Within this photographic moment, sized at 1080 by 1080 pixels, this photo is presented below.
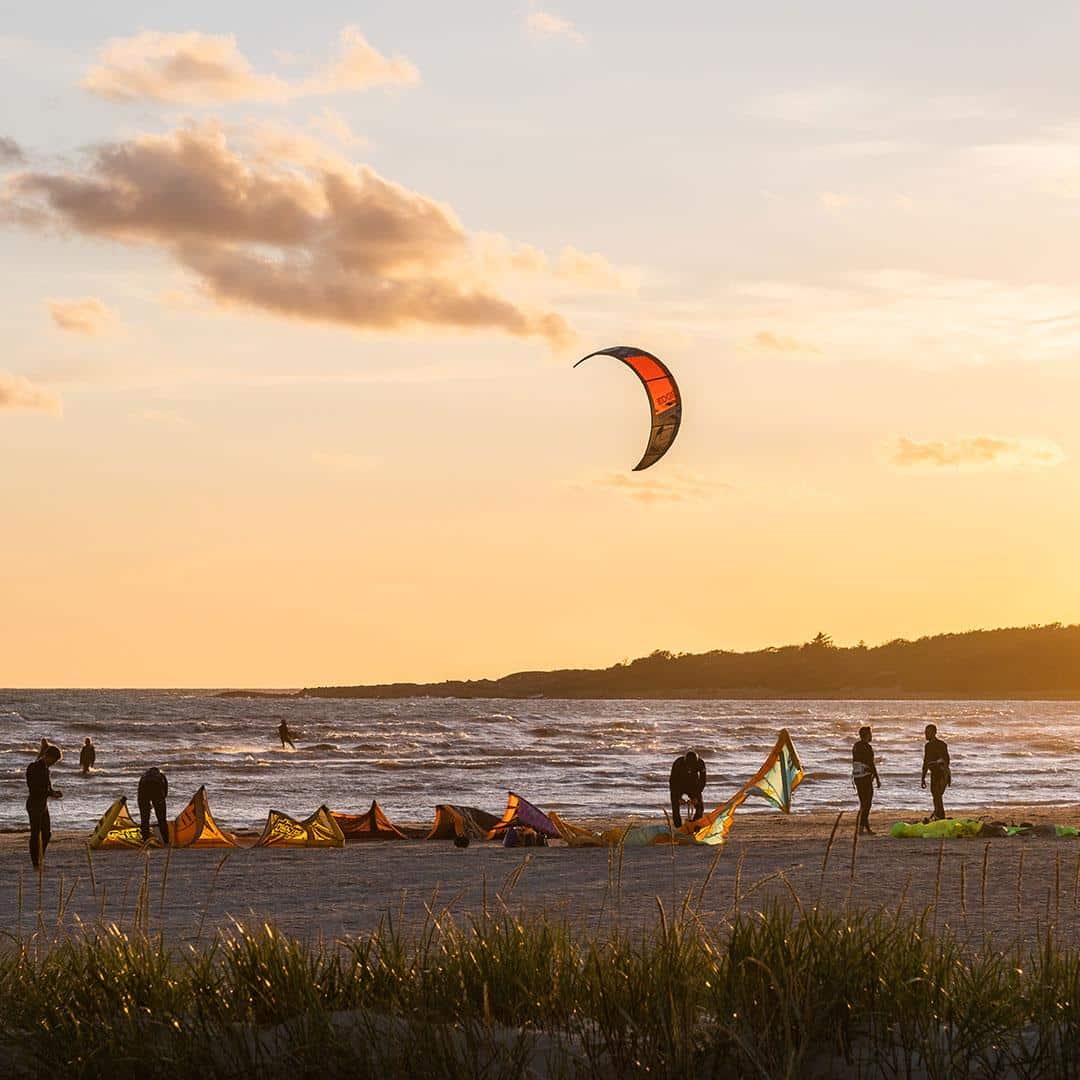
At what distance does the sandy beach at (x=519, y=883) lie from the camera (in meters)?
13.2

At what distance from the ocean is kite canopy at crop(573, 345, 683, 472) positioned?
48.5 ft

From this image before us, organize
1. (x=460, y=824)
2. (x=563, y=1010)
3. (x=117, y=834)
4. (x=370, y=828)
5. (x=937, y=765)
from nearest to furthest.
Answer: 1. (x=563, y=1010)
2. (x=117, y=834)
3. (x=460, y=824)
4. (x=370, y=828)
5. (x=937, y=765)

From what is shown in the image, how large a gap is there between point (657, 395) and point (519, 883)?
5.59 meters

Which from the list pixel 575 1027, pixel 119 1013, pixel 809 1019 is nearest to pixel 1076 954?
pixel 809 1019

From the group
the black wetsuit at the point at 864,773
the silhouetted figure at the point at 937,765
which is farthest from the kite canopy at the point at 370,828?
the silhouetted figure at the point at 937,765

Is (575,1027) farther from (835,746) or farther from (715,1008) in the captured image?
(835,746)

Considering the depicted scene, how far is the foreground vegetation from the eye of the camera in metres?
6.21

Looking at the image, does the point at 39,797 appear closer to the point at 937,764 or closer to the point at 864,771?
the point at 864,771

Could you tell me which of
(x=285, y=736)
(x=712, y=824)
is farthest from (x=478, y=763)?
(x=712, y=824)

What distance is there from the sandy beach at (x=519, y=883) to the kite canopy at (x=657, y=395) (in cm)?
443

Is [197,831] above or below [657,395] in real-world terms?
below

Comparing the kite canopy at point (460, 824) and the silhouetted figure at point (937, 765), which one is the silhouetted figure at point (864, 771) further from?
the kite canopy at point (460, 824)

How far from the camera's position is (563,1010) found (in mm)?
6684

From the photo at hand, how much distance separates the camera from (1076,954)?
6.97m
